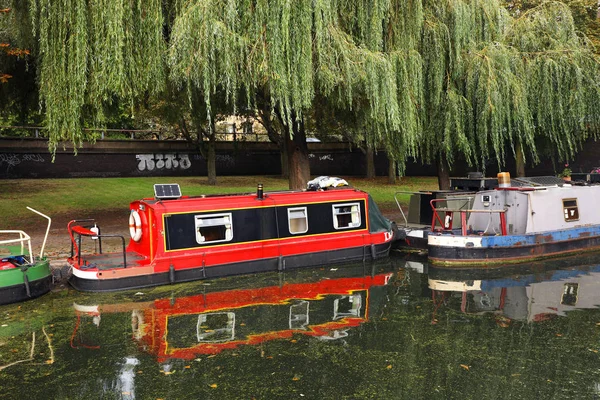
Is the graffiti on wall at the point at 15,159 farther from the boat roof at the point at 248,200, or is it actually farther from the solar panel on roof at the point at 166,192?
the solar panel on roof at the point at 166,192

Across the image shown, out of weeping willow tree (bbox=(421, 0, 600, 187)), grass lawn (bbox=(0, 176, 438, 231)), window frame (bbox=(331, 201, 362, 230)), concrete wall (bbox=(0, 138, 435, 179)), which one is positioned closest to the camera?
window frame (bbox=(331, 201, 362, 230))

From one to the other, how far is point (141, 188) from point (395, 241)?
44.8 ft

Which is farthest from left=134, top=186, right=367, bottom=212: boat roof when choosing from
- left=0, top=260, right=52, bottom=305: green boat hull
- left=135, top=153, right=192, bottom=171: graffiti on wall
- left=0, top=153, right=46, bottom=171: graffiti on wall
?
left=135, top=153, right=192, bottom=171: graffiti on wall

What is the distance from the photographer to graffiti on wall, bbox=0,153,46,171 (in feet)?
81.3

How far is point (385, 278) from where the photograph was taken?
12883mm

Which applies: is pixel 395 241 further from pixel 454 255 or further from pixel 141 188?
pixel 141 188

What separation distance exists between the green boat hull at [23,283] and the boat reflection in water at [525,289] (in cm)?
789

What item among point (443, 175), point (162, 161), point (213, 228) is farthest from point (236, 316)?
point (162, 161)

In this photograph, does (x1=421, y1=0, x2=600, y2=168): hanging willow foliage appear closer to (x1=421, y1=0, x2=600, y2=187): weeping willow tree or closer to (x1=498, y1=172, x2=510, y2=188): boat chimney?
(x1=421, y1=0, x2=600, y2=187): weeping willow tree

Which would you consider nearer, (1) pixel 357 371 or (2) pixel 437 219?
(1) pixel 357 371

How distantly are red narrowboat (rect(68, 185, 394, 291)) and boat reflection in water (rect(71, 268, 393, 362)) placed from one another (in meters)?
0.97

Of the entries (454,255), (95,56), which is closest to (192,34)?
(95,56)

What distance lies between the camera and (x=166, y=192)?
12531 millimetres

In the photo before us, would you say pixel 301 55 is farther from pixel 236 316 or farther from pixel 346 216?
pixel 236 316
